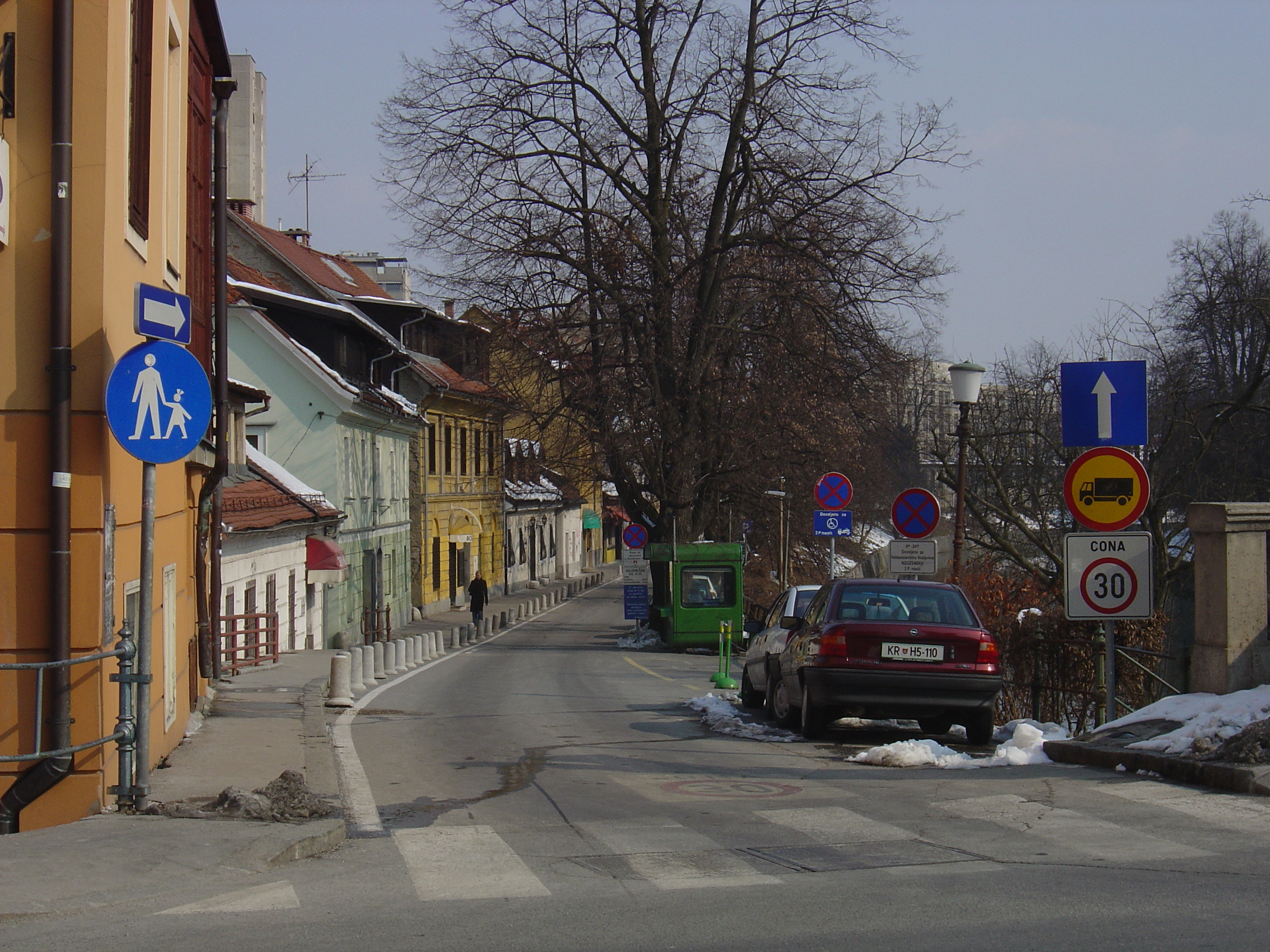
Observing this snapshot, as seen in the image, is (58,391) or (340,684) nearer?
(58,391)

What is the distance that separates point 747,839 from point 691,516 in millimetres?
30607

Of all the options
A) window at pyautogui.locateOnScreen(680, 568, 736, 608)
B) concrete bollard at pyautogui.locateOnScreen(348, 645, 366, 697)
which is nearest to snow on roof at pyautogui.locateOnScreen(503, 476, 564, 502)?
window at pyautogui.locateOnScreen(680, 568, 736, 608)

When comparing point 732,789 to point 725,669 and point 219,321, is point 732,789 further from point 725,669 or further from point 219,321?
point 725,669

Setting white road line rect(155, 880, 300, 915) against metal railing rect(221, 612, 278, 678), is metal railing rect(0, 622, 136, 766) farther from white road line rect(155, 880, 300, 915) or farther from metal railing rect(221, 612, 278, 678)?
metal railing rect(221, 612, 278, 678)

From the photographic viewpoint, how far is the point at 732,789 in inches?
384

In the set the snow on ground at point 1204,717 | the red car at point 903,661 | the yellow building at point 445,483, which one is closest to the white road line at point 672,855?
the snow on ground at point 1204,717

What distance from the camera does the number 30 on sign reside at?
10.6m

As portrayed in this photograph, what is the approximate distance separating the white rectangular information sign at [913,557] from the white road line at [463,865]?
1013 centimetres

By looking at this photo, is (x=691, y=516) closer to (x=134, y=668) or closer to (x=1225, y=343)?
(x=1225, y=343)

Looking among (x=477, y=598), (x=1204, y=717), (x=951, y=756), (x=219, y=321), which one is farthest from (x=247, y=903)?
(x=477, y=598)

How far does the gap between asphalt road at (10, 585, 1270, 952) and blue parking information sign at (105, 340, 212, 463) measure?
259cm

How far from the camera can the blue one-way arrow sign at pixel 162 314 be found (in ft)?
26.4

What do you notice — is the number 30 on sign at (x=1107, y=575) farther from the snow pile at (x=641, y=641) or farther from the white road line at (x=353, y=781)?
the snow pile at (x=641, y=641)

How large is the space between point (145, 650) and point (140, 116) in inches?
158
